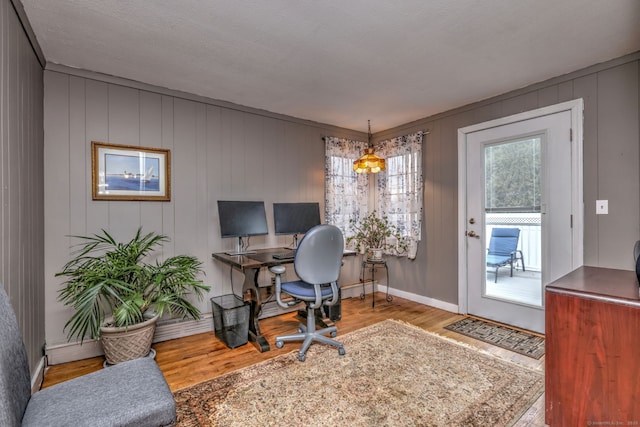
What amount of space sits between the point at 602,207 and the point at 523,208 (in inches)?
22.4

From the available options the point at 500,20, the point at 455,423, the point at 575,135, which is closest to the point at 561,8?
the point at 500,20

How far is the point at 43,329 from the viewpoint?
2.35 metres

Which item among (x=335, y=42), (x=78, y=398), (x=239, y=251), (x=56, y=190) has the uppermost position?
(x=335, y=42)

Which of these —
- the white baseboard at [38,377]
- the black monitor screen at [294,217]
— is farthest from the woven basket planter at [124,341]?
the black monitor screen at [294,217]

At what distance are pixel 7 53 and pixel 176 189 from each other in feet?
4.92

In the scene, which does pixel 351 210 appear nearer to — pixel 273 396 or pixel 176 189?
pixel 176 189

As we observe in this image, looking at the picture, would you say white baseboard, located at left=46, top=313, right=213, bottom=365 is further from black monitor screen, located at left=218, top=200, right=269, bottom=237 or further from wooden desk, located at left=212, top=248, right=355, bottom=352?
black monitor screen, located at left=218, top=200, right=269, bottom=237

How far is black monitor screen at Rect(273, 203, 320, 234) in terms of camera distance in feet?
11.0

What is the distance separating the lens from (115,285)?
84.0 inches

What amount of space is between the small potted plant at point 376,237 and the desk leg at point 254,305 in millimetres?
1608

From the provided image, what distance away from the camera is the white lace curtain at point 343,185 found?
4031mm

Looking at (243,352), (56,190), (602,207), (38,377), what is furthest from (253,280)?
(602,207)

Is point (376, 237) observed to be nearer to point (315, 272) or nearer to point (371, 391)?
point (315, 272)

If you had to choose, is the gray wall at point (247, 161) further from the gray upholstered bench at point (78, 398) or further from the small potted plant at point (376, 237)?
the gray upholstered bench at point (78, 398)
